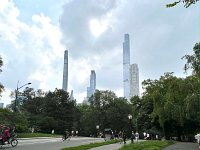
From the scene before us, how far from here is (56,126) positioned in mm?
106312

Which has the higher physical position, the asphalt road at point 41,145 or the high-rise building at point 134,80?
the high-rise building at point 134,80

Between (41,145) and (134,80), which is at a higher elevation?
(134,80)

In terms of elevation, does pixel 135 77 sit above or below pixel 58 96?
above

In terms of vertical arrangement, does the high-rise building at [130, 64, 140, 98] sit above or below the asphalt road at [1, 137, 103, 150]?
above

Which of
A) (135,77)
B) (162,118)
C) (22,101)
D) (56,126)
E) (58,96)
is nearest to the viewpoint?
(162,118)

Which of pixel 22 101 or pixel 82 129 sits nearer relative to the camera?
pixel 82 129

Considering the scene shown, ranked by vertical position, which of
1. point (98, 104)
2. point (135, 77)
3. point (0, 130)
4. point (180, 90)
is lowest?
point (0, 130)

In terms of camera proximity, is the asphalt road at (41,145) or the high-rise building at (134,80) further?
the high-rise building at (134,80)

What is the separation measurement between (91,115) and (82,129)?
21.6 ft

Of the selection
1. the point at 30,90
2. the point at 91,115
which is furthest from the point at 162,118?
the point at 30,90

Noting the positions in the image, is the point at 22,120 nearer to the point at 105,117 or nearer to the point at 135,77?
the point at 105,117

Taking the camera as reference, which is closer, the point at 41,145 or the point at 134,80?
the point at 41,145

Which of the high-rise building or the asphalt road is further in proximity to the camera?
the high-rise building

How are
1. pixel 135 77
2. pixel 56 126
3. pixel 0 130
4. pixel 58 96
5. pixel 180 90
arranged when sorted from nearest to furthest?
pixel 0 130
pixel 180 90
pixel 56 126
pixel 58 96
pixel 135 77
